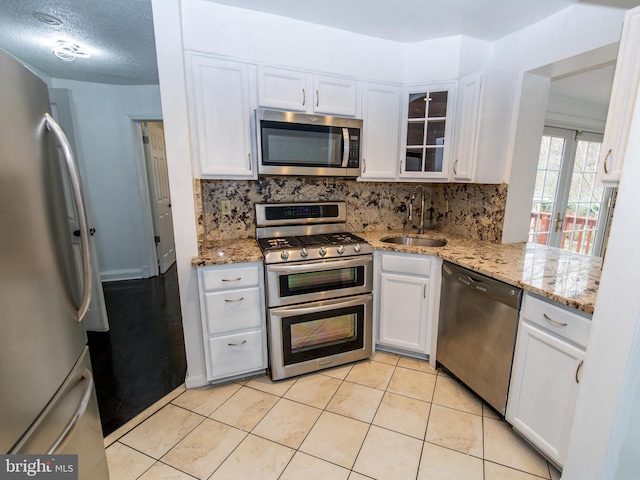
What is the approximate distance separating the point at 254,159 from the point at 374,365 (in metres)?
1.75

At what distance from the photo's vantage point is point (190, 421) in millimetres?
1761

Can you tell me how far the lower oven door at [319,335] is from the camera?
203 centimetres

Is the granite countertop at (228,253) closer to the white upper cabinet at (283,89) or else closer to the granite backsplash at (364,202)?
the granite backsplash at (364,202)

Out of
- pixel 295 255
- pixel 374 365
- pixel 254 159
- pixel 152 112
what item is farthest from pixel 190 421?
pixel 152 112

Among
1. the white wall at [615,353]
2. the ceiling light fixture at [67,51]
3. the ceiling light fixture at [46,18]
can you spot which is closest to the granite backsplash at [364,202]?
the white wall at [615,353]

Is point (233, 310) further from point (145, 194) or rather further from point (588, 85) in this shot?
point (588, 85)

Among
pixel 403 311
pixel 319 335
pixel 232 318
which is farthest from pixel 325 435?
pixel 403 311

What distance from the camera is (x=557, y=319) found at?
1.37m

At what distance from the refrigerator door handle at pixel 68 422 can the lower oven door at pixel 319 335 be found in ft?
3.32

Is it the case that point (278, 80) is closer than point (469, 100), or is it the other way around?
point (278, 80)

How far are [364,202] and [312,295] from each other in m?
1.10

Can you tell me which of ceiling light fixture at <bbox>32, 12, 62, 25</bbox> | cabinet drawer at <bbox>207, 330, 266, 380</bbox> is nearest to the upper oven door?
cabinet drawer at <bbox>207, 330, 266, 380</bbox>

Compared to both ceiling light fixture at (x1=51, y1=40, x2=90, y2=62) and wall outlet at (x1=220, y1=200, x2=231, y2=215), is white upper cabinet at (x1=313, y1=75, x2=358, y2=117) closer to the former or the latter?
wall outlet at (x1=220, y1=200, x2=231, y2=215)

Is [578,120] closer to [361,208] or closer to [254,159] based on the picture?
[361,208]
